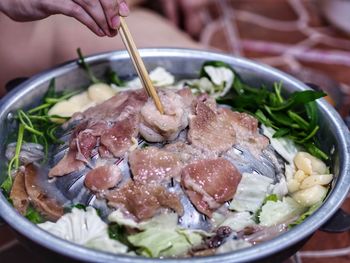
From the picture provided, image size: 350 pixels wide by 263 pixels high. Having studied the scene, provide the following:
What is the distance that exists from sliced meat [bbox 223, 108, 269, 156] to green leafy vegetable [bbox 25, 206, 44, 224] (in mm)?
502

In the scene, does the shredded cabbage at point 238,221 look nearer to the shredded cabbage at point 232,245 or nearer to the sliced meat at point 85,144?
the shredded cabbage at point 232,245

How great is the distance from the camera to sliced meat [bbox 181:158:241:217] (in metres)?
1.17

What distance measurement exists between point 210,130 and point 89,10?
1.32 feet

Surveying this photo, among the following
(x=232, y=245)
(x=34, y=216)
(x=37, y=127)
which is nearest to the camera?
(x=232, y=245)

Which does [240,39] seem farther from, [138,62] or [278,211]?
[278,211]

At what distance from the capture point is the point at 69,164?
125 centimetres

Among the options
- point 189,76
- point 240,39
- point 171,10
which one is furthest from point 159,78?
point 240,39

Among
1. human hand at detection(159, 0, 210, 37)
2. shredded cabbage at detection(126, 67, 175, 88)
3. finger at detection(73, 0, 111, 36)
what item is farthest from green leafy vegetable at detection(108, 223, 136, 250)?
human hand at detection(159, 0, 210, 37)

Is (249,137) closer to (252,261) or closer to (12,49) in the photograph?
(252,261)

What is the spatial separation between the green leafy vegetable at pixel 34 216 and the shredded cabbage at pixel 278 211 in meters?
0.49

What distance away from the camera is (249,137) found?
1342 millimetres

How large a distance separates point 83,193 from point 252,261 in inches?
16.5

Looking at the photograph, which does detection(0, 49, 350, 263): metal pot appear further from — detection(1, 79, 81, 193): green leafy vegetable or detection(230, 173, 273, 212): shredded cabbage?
detection(230, 173, 273, 212): shredded cabbage

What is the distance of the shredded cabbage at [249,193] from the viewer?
1202 mm
